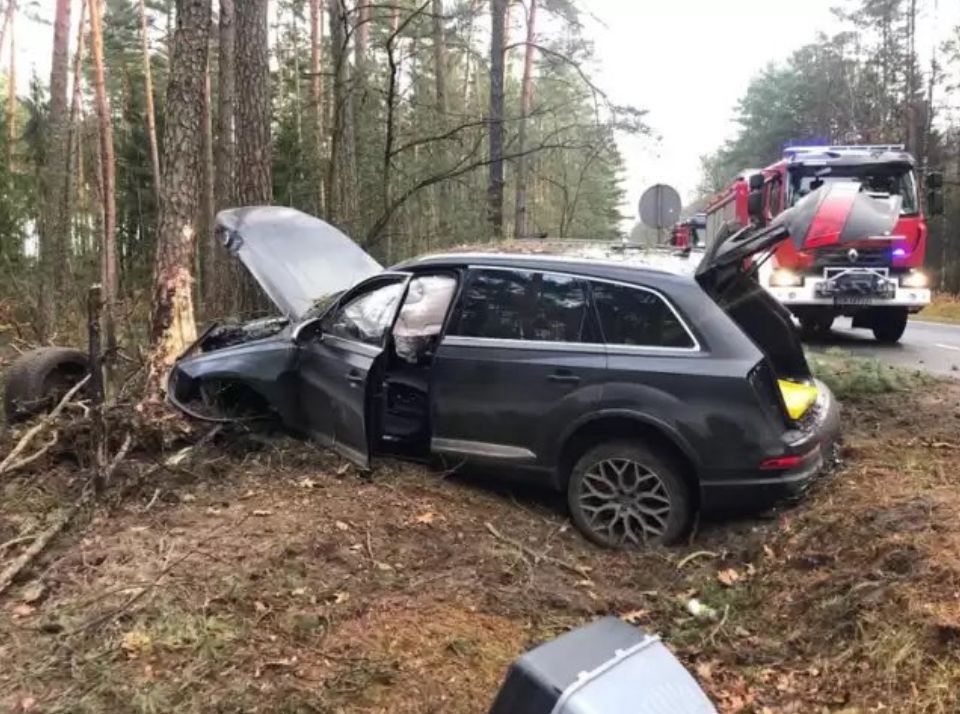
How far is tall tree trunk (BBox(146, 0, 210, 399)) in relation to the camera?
793 cm

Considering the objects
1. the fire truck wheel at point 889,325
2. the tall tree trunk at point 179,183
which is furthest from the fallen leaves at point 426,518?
the fire truck wheel at point 889,325

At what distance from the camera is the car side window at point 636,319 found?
500cm

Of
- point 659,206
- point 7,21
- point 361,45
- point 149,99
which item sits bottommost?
point 659,206

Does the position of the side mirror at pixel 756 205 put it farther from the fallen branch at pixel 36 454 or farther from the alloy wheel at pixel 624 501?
the fallen branch at pixel 36 454

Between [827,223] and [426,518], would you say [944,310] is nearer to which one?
[827,223]

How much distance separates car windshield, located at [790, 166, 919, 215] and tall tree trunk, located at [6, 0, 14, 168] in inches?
643

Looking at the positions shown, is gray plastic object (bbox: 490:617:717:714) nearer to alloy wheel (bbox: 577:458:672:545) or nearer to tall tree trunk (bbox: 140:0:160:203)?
alloy wheel (bbox: 577:458:672:545)

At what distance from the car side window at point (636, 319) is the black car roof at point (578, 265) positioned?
0.28 ft

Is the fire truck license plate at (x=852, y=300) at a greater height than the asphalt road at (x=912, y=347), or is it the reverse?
the fire truck license plate at (x=852, y=300)

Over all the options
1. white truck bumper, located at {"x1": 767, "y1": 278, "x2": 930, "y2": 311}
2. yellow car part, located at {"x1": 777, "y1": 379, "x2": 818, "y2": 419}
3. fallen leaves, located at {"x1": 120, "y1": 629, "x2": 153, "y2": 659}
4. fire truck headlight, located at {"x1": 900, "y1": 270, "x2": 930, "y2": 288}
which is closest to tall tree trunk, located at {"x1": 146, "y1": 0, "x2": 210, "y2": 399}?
fallen leaves, located at {"x1": 120, "y1": 629, "x2": 153, "y2": 659}

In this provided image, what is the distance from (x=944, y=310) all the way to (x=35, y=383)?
25888 mm

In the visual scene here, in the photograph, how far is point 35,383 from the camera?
7.01 m

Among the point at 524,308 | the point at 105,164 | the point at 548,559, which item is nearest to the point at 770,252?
the point at 524,308

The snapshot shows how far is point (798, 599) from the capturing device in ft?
13.7
